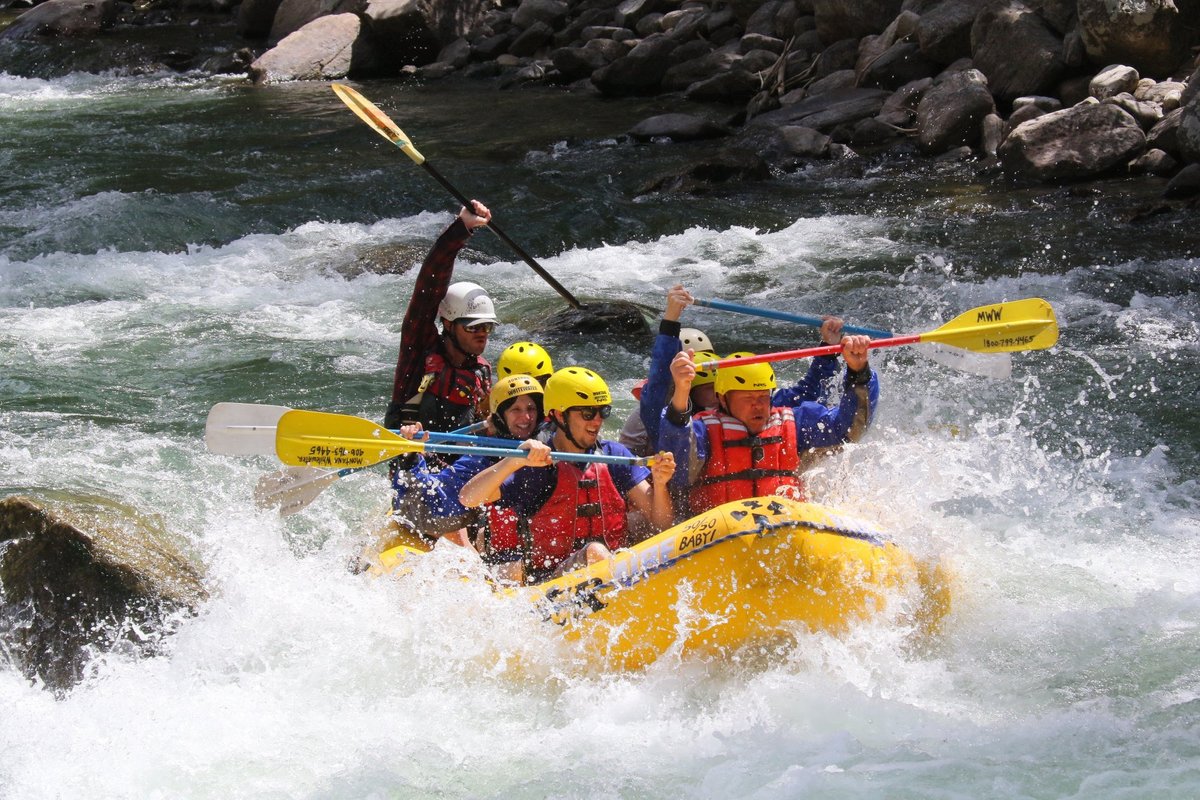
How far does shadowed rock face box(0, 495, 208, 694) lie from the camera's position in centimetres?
460

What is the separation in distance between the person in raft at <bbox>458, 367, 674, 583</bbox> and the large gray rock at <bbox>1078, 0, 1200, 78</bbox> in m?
8.72

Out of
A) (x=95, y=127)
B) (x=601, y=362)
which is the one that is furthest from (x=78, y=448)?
(x=95, y=127)

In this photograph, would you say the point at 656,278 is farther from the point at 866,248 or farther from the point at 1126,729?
the point at 1126,729

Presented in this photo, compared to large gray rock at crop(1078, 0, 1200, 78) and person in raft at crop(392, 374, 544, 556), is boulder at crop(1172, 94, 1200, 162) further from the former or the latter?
person in raft at crop(392, 374, 544, 556)

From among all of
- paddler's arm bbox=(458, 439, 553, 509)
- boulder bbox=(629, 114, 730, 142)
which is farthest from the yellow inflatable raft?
boulder bbox=(629, 114, 730, 142)

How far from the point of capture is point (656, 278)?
376 inches

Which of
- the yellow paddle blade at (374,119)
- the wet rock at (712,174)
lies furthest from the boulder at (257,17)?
the yellow paddle blade at (374,119)

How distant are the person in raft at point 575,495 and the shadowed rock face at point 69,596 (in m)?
1.25

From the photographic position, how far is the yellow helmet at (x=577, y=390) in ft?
14.7

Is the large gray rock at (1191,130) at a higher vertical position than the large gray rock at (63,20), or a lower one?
lower

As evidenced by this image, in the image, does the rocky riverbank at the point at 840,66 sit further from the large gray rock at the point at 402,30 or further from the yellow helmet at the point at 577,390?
the yellow helmet at the point at 577,390

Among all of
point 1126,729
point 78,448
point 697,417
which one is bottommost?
point 1126,729

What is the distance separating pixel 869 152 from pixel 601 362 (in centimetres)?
550

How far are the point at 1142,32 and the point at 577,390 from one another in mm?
Result: 8959
